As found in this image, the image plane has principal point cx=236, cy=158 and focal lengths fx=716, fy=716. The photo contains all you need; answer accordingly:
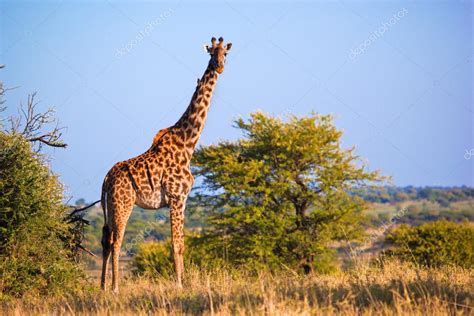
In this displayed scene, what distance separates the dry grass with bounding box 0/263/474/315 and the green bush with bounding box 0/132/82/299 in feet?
6.05

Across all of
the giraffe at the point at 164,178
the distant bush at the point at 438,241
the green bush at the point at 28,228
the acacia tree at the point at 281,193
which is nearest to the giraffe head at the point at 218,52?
the giraffe at the point at 164,178

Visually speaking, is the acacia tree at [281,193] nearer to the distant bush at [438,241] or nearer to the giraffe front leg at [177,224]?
the distant bush at [438,241]

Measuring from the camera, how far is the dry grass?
26.5ft

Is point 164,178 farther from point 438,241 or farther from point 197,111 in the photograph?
point 438,241

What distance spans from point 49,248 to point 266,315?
7091 mm

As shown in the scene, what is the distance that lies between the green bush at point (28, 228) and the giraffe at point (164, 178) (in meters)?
1.81

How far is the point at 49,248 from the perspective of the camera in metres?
13.9

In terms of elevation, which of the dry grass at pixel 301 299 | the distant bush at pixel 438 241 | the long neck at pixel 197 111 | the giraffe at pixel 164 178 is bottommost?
the dry grass at pixel 301 299

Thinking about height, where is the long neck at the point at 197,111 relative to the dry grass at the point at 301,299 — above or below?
above

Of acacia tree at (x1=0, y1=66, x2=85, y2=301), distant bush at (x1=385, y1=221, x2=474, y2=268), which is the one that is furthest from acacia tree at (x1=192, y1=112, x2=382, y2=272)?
acacia tree at (x1=0, y1=66, x2=85, y2=301)

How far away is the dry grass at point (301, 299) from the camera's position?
8.09 m

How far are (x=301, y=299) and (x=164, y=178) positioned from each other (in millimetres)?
4409

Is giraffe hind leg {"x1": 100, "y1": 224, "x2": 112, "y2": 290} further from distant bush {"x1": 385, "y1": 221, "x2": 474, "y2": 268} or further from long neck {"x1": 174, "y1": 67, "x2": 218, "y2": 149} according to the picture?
distant bush {"x1": 385, "y1": 221, "x2": 474, "y2": 268}

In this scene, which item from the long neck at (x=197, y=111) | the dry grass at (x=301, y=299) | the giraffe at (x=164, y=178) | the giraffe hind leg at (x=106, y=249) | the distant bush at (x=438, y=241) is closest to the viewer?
the dry grass at (x=301, y=299)
